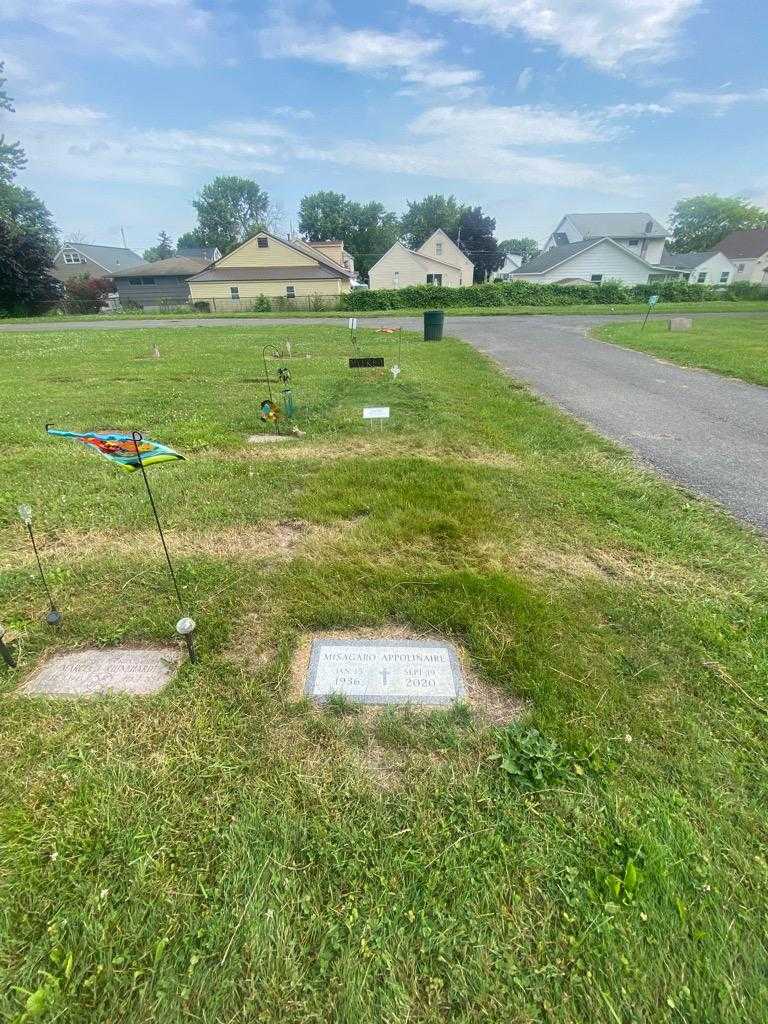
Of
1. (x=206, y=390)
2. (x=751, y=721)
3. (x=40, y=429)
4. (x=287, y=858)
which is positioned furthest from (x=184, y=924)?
(x=206, y=390)

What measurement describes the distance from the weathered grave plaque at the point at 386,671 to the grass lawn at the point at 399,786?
12 centimetres

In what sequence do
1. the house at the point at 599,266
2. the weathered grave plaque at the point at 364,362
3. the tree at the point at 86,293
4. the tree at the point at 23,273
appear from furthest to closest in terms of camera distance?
the house at the point at 599,266
the tree at the point at 86,293
the tree at the point at 23,273
the weathered grave plaque at the point at 364,362

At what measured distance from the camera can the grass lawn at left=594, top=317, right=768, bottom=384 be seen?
31.3 ft

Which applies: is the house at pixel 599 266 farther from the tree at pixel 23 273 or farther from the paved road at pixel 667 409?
→ the tree at pixel 23 273

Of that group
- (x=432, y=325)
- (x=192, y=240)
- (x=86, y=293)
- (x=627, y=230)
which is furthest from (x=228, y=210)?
(x=432, y=325)

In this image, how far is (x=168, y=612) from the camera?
8.35 feet

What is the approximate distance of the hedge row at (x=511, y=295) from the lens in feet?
95.4

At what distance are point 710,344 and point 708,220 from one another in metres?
71.7

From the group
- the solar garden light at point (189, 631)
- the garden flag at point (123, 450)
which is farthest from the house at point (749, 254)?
the solar garden light at point (189, 631)

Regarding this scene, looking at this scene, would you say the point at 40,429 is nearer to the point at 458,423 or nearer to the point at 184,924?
the point at 458,423

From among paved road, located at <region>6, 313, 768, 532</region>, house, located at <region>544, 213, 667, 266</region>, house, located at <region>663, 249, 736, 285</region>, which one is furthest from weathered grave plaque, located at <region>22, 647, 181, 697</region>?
house, located at <region>663, 249, 736, 285</region>

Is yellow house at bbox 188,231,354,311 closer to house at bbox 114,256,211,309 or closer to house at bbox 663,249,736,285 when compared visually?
house at bbox 114,256,211,309

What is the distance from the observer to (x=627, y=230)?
44844 mm

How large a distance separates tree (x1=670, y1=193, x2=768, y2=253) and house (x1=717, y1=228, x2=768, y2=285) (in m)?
10.9
